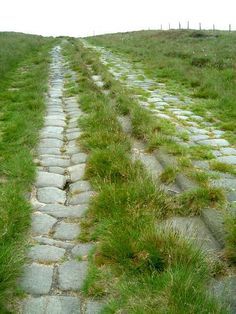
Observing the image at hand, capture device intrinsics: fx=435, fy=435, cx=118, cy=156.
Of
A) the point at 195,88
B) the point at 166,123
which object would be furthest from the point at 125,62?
the point at 166,123

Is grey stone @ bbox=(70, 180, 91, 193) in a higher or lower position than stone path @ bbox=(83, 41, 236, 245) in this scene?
lower

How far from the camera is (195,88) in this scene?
36.8 ft

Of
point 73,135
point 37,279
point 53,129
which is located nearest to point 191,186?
point 37,279

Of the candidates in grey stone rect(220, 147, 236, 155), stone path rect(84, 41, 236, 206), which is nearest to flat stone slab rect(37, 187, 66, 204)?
stone path rect(84, 41, 236, 206)

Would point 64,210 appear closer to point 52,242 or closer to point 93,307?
point 52,242

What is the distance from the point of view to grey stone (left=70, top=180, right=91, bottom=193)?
488 cm

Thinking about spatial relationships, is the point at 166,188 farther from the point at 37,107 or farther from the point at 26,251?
the point at 37,107

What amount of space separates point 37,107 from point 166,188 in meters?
4.96

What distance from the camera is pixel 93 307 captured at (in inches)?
115

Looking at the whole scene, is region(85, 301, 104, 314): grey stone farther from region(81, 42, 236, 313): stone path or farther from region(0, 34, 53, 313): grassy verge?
region(81, 42, 236, 313): stone path

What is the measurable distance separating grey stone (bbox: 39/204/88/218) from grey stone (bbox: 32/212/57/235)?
0.09 m

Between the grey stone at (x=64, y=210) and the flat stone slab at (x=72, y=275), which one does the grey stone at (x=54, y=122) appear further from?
the flat stone slab at (x=72, y=275)

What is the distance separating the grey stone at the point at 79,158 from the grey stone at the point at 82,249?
7.28ft

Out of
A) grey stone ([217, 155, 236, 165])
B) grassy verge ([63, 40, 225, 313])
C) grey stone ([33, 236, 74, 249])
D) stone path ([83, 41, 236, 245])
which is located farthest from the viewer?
grey stone ([217, 155, 236, 165])
